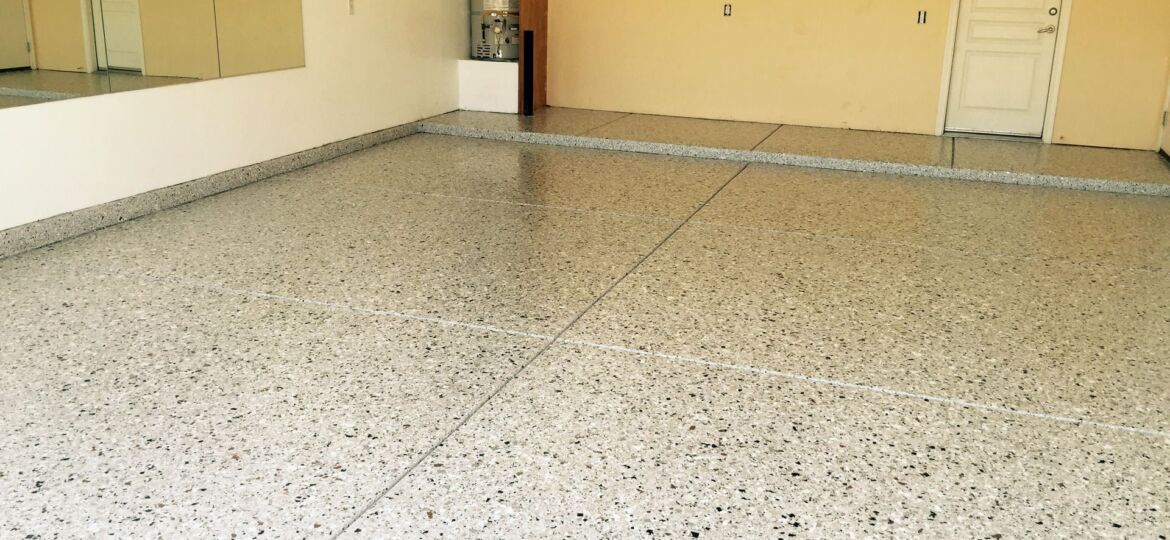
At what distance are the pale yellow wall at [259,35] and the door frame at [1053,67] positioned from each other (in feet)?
16.1

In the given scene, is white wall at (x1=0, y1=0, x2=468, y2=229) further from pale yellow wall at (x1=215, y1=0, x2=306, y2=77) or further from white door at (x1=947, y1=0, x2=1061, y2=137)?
white door at (x1=947, y1=0, x2=1061, y2=137)

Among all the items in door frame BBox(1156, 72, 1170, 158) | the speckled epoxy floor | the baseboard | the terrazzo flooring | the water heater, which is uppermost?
the water heater

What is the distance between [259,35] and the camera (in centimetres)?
596

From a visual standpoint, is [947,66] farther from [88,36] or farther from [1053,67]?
[88,36]

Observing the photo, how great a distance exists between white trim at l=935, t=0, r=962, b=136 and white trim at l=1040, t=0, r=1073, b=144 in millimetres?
729

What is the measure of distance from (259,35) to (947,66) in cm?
518

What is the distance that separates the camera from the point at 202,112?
18.3 feet

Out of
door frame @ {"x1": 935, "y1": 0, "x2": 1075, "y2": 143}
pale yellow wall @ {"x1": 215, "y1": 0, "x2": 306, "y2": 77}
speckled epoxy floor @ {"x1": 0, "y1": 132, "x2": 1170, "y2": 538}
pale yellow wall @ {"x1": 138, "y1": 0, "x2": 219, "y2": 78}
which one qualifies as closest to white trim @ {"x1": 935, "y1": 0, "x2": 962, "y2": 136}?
door frame @ {"x1": 935, "y1": 0, "x2": 1075, "y2": 143}

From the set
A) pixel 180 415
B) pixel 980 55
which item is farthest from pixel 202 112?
pixel 980 55

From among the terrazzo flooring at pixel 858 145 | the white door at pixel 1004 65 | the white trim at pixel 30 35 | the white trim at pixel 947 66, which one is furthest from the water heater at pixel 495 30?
the white trim at pixel 30 35

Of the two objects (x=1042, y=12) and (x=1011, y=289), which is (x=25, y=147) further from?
(x=1042, y=12)

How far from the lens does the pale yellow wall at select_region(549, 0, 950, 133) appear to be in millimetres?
7891

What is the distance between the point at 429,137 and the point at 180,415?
5053 millimetres

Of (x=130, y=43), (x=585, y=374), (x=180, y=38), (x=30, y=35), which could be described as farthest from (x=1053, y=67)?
(x=30, y=35)
